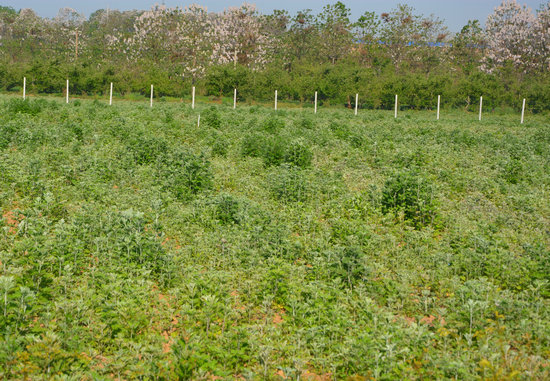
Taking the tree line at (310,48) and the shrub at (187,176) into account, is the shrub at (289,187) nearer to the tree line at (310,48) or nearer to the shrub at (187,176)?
the shrub at (187,176)

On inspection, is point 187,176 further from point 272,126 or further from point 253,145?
point 272,126

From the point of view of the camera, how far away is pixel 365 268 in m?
6.48

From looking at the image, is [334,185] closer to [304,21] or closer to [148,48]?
[148,48]

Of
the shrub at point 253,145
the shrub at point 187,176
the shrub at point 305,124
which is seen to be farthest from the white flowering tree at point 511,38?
the shrub at point 187,176

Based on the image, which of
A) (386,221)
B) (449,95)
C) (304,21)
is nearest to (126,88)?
(449,95)

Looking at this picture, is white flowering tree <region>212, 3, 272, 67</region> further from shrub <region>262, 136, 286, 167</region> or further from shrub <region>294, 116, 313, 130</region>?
shrub <region>262, 136, 286, 167</region>

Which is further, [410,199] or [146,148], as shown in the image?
[146,148]

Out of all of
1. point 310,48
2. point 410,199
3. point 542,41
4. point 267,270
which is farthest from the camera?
point 310,48

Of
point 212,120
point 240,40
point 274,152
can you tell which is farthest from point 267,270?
point 240,40

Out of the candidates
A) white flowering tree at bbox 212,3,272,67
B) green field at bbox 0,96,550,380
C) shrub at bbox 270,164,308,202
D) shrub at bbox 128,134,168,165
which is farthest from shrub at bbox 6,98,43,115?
white flowering tree at bbox 212,3,272,67

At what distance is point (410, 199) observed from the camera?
9414mm

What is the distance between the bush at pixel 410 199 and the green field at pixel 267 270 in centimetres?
4

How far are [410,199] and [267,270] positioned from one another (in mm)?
4014

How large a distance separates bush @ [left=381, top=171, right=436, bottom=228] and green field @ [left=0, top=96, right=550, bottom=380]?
0.04 metres
